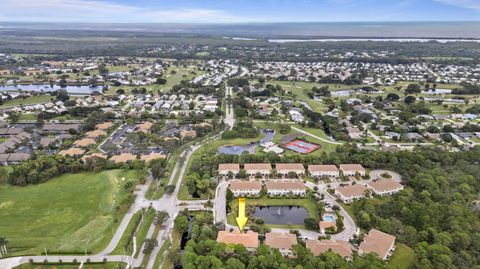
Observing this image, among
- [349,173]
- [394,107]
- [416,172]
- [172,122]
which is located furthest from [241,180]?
[394,107]

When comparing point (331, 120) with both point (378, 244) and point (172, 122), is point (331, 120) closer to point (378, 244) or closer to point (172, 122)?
point (172, 122)

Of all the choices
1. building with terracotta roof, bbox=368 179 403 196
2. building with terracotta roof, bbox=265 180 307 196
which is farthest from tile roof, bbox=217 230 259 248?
building with terracotta roof, bbox=368 179 403 196

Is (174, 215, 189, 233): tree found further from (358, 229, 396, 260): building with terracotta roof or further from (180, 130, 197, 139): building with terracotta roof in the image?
(180, 130, 197, 139): building with terracotta roof

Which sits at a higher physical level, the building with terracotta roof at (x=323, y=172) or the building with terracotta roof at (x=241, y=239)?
the building with terracotta roof at (x=323, y=172)

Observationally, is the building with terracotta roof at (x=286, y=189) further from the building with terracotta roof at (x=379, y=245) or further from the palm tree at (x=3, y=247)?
the palm tree at (x=3, y=247)

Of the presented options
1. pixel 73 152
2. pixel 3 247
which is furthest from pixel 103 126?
pixel 3 247

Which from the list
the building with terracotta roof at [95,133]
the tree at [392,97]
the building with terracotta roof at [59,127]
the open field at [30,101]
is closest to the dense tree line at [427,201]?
the building with terracotta roof at [95,133]
